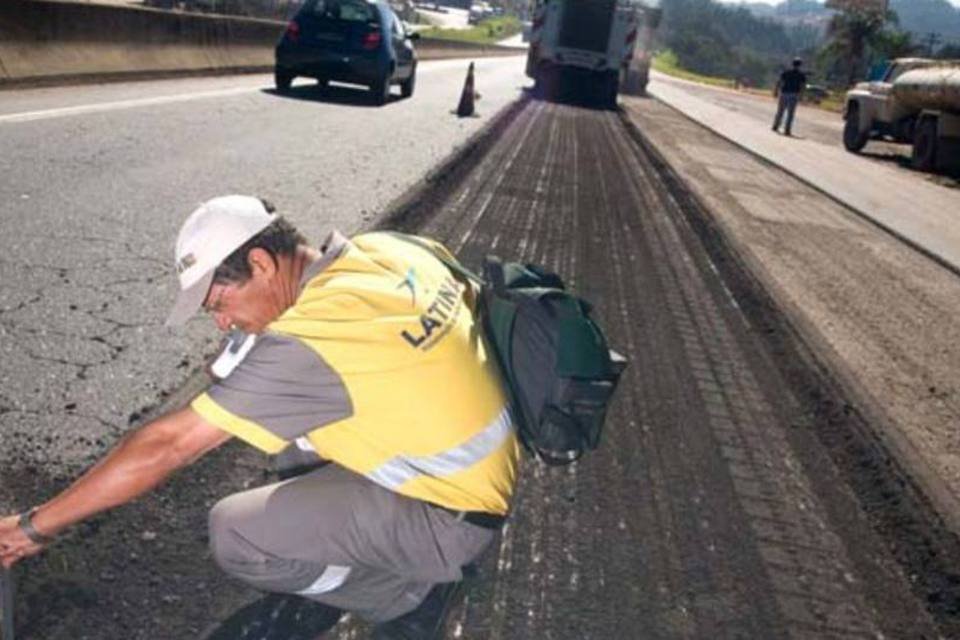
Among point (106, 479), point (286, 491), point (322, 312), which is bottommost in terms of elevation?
point (286, 491)

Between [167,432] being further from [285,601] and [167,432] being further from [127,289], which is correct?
[127,289]

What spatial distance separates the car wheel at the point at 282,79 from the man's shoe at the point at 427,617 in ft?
53.9

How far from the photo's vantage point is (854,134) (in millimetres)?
26062

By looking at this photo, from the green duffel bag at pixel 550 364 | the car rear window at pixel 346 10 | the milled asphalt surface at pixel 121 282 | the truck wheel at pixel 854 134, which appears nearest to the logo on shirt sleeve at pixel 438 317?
the green duffel bag at pixel 550 364

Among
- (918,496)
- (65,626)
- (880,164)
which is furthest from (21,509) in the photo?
(880,164)

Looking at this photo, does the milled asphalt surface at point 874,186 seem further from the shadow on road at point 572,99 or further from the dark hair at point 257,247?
the dark hair at point 257,247

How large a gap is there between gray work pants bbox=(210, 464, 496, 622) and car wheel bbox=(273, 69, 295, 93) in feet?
53.6

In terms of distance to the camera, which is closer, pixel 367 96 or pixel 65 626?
pixel 65 626

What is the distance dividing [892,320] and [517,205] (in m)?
4.07

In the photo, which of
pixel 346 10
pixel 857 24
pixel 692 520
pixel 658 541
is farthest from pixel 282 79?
pixel 857 24

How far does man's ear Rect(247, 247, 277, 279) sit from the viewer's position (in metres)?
2.46

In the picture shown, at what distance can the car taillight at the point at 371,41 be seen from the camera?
58.5 feet

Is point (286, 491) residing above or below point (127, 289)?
above

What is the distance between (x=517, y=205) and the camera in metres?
10.3
